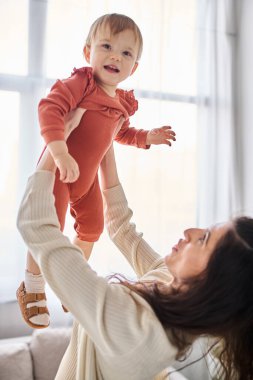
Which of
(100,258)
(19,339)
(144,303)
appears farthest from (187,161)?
(144,303)

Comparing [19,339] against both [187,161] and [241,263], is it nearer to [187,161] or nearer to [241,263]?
[187,161]

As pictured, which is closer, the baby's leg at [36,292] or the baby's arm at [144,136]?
the baby's leg at [36,292]

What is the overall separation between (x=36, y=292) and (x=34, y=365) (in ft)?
4.88

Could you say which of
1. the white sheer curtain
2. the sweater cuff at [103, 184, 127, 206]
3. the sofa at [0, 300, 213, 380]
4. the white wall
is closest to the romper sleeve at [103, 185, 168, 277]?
the sweater cuff at [103, 184, 127, 206]

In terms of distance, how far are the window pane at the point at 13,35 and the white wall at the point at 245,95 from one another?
4.94ft

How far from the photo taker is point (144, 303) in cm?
87

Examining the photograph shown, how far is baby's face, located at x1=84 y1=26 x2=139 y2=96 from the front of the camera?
38.3 inches

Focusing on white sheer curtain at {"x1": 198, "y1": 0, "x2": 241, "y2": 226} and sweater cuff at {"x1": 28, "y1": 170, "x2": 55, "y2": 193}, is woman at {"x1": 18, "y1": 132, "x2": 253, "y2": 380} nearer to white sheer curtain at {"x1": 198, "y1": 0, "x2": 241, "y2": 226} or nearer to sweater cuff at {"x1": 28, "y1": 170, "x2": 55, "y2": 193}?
sweater cuff at {"x1": 28, "y1": 170, "x2": 55, "y2": 193}

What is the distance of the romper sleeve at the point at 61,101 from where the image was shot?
0.86 meters

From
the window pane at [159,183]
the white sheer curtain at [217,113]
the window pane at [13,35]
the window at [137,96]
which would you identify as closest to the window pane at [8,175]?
the window at [137,96]

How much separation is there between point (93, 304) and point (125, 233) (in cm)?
35

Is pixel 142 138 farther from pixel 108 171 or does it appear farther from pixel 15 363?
pixel 15 363

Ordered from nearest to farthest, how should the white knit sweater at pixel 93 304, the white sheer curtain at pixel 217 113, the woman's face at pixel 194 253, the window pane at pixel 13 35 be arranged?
1. the white knit sweater at pixel 93 304
2. the woman's face at pixel 194 253
3. the window pane at pixel 13 35
4. the white sheer curtain at pixel 217 113

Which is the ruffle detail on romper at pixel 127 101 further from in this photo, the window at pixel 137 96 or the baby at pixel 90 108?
the window at pixel 137 96
